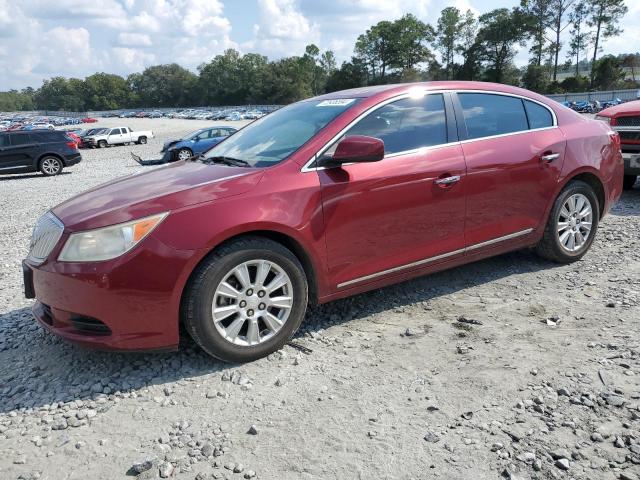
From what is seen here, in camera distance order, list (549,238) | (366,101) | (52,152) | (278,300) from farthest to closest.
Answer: (52,152), (549,238), (366,101), (278,300)

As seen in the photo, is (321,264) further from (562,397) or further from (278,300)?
(562,397)

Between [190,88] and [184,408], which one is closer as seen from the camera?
[184,408]

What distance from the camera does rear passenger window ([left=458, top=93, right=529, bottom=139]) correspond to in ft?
13.8

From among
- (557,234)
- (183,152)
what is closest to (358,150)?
(557,234)

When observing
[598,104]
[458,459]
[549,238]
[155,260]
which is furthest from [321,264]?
[598,104]

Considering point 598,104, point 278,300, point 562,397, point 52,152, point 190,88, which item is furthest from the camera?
point 190,88

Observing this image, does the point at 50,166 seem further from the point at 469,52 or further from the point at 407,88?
the point at 469,52

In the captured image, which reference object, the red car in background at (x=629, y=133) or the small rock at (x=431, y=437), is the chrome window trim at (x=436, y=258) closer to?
the small rock at (x=431, y=437)

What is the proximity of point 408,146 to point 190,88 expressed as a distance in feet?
497

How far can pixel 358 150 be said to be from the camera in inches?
133

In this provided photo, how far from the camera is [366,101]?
3.83m

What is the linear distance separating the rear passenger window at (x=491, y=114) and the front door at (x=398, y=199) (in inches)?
9.6

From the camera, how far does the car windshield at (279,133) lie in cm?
370


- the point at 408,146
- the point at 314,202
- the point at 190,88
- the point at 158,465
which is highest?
the point at 190,88
